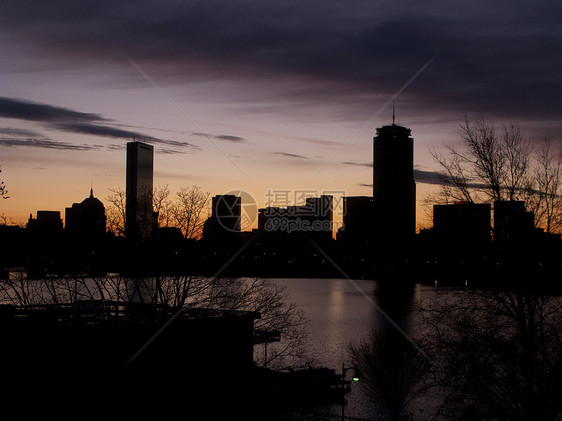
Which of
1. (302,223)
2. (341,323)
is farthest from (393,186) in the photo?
(341,323)

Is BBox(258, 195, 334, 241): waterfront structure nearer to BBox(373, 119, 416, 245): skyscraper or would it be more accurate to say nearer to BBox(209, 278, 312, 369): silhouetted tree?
BBox(373, 119, 416, 245): skyscraper

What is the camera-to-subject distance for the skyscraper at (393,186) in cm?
12788

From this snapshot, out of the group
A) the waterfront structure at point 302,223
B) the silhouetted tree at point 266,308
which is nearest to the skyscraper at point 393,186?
the waterfront structure at point 302,223

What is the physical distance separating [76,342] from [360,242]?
110m

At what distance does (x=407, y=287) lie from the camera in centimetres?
8038

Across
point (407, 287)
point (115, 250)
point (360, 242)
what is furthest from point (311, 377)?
point (360, 242)

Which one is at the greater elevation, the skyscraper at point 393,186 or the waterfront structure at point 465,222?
the skyscraper at point 393,186

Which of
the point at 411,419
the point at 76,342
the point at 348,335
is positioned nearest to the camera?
the point at 76,342

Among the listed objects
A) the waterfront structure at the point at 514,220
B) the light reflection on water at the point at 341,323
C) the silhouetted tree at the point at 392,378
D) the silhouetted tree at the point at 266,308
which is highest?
the waterfront structure at the point at 514,220

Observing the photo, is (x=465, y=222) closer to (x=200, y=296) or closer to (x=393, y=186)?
(x=200, y=296)

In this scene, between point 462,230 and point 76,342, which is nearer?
point 462,230

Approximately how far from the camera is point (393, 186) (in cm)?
16212

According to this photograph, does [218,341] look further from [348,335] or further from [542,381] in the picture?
[348,335]

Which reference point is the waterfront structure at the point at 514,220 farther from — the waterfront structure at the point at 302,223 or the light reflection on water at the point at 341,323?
the waterfront structure at the point at 302,223
